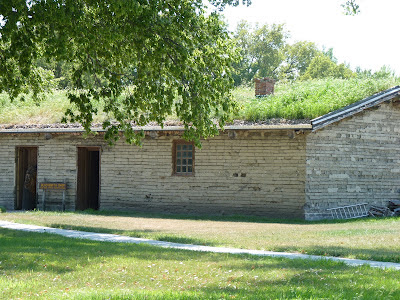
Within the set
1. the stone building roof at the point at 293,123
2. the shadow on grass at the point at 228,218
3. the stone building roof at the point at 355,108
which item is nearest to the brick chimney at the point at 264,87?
the stone building roof at the point at 293,123

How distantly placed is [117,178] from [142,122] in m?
7.58

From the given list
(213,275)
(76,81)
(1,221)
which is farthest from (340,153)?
(213,275)

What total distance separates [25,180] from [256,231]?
12.7m

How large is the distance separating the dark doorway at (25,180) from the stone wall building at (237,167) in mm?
115

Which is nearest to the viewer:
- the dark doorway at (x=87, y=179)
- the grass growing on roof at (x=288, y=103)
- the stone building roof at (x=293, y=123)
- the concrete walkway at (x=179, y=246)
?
the concrete walkway at (x=179, y=246)

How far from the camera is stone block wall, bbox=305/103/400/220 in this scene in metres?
20.8

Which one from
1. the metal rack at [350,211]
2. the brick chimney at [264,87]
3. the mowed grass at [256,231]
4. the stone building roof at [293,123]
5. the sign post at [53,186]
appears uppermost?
the brick chimney at [264,87]

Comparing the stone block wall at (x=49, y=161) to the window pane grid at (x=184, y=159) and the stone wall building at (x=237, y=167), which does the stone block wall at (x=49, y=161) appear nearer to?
the stone wall building at (x=237, y=167)

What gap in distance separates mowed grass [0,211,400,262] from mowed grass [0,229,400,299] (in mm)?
2446

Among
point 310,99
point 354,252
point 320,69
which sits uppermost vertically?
point 320,69

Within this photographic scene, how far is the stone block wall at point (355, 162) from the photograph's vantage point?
20.8 m

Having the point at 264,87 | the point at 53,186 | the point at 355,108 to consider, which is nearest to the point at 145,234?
the point at 355,108

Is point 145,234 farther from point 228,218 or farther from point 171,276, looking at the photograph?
point 171,276

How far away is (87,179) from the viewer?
25547mm
